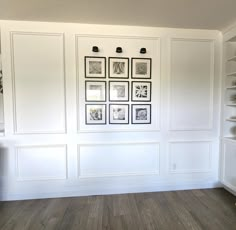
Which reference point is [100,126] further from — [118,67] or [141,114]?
[118,67]

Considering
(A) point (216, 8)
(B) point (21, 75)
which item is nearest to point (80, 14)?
(B) point (21, 75)

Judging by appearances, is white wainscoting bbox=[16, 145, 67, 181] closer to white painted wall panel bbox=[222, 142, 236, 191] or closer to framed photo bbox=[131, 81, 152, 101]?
framed photo bbox=[131, 81, 152, 101]

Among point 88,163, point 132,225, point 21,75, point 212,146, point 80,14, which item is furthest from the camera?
point 212,146

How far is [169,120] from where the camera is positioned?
8.61ft

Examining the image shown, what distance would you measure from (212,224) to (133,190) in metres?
1.10

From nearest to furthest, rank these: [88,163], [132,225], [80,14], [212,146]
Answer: [132,225]
[80,14]
[88,163]
[212,146]

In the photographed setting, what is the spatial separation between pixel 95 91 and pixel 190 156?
6.03 ft

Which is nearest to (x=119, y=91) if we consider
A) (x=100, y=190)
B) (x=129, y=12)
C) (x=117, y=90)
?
(x=117, y=90)

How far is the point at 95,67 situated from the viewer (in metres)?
2.47

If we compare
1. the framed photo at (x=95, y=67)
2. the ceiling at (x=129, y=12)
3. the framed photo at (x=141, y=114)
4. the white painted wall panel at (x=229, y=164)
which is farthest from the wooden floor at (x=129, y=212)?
the ceiling at (x=129, y=12)

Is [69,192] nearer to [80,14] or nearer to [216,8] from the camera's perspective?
[80,14]

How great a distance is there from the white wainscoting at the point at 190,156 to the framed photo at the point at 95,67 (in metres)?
1.56

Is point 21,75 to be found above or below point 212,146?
above

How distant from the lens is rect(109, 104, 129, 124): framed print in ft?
8.31
